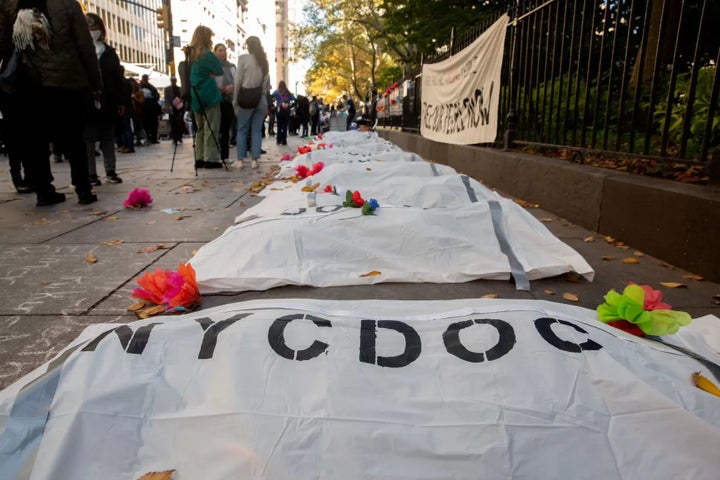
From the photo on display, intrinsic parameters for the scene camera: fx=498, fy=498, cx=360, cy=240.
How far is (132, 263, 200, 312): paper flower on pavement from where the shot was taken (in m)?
2.23

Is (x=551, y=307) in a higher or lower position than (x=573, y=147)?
lower

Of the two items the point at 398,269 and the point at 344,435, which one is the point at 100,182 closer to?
the point at 398,269

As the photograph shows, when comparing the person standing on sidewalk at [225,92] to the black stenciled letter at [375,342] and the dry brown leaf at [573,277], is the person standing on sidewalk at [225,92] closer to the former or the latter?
the dry brown leaf at [573,277]

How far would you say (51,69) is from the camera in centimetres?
443

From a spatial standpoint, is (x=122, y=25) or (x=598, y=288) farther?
(x=122, y=25)

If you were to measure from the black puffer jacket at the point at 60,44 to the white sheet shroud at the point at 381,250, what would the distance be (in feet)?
9.12

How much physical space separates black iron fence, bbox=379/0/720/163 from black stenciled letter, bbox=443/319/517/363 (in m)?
2.47

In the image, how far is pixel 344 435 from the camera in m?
1.22

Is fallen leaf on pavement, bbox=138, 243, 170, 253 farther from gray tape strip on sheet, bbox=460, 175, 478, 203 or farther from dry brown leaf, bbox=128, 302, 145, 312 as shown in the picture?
gray tape strip on sheet, bbox=460, 175, 478, 203

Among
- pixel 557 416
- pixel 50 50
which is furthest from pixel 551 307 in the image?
pixel 50 50

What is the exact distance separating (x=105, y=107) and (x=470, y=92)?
15.5 feet

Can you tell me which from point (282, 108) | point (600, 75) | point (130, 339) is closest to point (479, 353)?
point (130, 339)

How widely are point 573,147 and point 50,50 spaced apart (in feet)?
15.6

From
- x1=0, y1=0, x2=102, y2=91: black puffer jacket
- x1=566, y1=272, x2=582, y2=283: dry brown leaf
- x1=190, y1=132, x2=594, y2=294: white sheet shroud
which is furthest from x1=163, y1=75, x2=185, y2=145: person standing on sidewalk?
x1=566, y1=272, x2=582, y2=283: dry brown leaf
